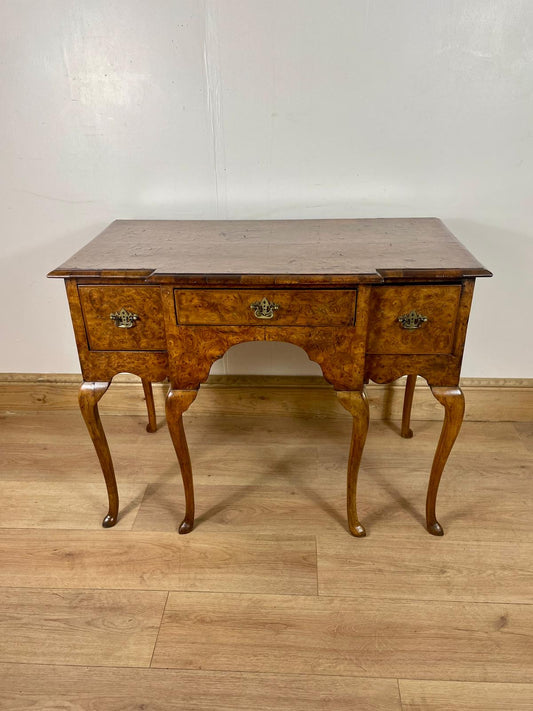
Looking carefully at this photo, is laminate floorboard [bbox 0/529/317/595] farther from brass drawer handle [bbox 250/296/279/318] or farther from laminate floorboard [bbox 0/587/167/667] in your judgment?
brass drawer handle [bbox 250/296/279/318]

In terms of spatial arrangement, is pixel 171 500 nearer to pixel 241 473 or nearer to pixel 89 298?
pixel 241 473

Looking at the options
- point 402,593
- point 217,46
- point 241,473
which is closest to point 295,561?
point 402,593

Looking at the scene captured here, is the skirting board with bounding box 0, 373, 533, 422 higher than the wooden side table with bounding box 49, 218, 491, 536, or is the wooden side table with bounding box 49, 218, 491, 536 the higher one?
the wooden side table with bounding box 49, 218, 491, 536

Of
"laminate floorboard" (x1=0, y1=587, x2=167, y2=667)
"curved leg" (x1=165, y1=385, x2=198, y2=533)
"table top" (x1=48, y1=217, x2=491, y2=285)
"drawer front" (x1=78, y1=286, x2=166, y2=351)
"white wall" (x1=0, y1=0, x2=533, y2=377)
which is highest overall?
"white wall" (x1=0, y1=0, x2=533, y2=377)

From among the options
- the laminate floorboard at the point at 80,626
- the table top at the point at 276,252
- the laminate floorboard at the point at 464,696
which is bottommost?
the laminate floorboard at the point at 80,626

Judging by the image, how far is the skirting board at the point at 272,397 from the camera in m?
2.14

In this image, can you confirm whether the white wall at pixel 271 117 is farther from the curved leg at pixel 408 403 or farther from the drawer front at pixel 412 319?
the drawer front at pixel 412 319

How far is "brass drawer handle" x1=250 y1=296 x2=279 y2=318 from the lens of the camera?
4.47ft

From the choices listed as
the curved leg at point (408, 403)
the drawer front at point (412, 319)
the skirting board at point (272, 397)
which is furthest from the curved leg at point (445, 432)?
the skirting board at point (272, 397)

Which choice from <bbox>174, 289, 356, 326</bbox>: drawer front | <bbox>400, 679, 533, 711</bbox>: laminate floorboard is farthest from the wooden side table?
<bbox>400, 679, 533, 711</bbox>: laminate floorboard

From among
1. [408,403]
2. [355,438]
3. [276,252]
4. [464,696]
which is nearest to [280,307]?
[276,252]

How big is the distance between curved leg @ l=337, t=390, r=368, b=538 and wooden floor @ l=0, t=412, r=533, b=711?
6cm

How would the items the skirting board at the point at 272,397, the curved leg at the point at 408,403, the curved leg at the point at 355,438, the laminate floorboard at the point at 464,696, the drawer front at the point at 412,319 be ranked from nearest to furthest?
the laminate floorboard at the point at 464,696 < the drawer front at the point at 412,319 < the curved leg at the point at 355,438 < the curved leg at the point at 408,403 < the skirting board at the point at 272,397

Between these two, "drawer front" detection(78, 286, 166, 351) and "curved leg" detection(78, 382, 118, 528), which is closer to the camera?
"drawer front" detection(78, 286, 166, 351)
